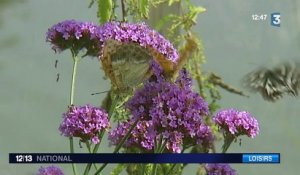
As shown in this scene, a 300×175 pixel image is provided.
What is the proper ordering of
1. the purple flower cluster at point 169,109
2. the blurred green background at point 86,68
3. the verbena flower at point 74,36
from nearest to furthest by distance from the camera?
the purple flower cluster at point 169,109 → the verbena flower at point 74,36 → the blurred green background at point 86,68

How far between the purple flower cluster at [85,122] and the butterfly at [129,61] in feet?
0.32

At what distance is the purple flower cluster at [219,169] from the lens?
1438 mm

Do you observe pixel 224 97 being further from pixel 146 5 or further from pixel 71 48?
pixel 71 48

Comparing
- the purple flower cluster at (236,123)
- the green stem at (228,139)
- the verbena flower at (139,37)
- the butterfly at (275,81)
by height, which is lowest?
the green stem at (228,139)

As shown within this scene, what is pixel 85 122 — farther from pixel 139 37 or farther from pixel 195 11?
pixel 195 11

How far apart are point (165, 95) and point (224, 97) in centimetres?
→ 41

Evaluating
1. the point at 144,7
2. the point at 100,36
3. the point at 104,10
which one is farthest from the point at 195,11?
the point at 100,36

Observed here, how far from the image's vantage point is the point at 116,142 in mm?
1412

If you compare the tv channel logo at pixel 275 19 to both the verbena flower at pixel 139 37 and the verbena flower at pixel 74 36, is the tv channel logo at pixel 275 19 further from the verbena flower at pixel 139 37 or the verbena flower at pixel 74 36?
the verbena flower at pixel 74 36

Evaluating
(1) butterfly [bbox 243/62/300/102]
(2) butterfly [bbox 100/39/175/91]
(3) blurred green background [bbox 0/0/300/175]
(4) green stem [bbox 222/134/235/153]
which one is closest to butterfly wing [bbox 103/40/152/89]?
(2) butterfly [bbox 100/39/175/91]

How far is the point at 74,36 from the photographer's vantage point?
54.6 inches

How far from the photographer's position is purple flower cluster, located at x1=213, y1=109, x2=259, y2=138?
1.39m

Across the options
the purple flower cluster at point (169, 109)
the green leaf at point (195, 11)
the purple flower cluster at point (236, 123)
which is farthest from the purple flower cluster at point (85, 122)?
the green leaf at point (195, 11)

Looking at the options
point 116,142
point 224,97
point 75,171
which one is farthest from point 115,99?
point 224,97
